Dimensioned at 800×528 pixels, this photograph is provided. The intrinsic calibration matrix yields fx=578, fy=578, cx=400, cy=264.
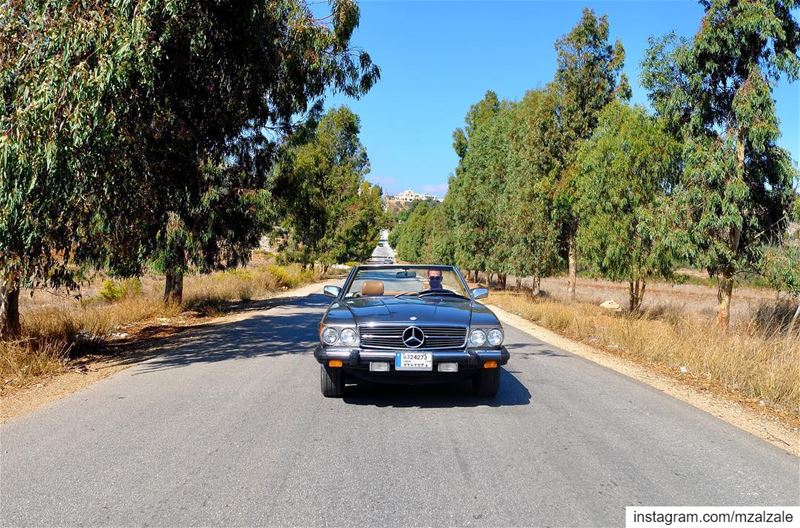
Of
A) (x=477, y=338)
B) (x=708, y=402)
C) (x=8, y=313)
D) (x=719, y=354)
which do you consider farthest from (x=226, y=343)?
(x=719, y=354)

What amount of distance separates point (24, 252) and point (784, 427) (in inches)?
373

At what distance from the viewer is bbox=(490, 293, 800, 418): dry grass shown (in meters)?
7.02

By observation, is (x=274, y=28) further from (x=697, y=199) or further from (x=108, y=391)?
(x=697, y=199)

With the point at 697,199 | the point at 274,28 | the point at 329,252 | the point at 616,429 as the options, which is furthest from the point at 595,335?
the point at 329,252

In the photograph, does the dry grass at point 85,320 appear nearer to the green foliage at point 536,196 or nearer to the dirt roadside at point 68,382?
the dirt roadside at point 68,382

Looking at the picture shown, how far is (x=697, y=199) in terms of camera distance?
1193cm

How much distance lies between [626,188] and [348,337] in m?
12.9

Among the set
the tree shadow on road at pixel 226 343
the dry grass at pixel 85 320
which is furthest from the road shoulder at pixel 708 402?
the dry grass at pixel 85 320

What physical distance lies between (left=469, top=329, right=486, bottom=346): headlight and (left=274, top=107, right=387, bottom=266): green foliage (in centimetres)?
2333

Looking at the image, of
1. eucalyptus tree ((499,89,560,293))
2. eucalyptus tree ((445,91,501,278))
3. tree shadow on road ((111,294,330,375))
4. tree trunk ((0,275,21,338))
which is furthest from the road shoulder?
eucalyptus tree ((445,91,501,278))

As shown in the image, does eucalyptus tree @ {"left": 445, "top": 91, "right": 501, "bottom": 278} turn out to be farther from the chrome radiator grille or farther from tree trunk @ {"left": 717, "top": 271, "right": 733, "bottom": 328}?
the chrome radiator grille

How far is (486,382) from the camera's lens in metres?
6.29

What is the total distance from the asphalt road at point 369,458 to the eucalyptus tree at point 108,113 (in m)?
2.42

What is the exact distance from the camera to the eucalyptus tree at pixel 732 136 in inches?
445
